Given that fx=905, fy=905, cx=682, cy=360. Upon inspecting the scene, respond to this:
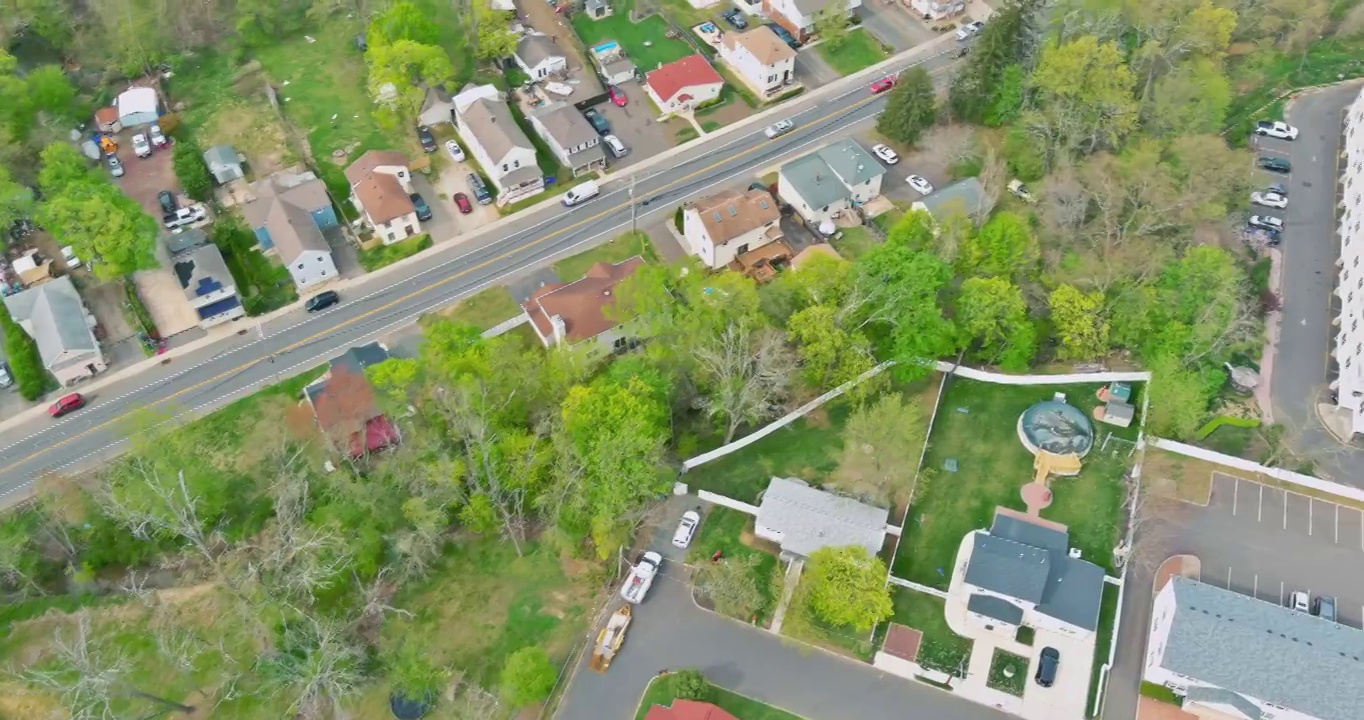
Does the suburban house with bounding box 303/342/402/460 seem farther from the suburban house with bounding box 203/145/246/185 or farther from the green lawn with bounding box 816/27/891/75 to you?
the green lawn with bounding box 816/27/891/75

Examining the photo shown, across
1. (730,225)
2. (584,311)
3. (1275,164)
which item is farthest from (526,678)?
(1275,164)

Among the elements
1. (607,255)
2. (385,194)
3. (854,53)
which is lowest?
(607,255)

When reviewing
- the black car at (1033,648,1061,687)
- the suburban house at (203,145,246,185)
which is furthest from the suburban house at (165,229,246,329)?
the black car at (1033,648,1061,687)

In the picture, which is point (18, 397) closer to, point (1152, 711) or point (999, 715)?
point (999, 715)

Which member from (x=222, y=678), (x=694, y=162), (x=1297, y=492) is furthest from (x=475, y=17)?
(x=1297, y=492)

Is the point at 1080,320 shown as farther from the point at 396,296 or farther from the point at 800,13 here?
the point at 396,296

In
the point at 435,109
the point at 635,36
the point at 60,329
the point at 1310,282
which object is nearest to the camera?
the point at 1310,282

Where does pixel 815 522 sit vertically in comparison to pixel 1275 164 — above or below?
below

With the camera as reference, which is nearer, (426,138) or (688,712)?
(688,712)
